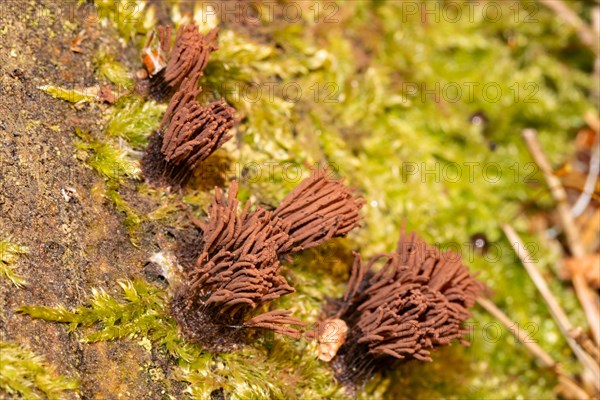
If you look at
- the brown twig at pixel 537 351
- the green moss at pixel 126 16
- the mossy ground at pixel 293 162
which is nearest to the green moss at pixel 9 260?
the mossy ground at pixel 293 162

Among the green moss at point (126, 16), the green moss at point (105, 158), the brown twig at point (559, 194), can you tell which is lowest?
the brown twig at point (559, 194)

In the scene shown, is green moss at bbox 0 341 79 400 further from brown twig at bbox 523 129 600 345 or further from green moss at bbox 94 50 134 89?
brown twig at bbox 523 129 600 345

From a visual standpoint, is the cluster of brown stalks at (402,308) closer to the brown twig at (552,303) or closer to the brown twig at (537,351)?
the brown twig at (537,351)

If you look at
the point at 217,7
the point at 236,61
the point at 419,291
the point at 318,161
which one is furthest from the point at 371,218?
the point at 217,7

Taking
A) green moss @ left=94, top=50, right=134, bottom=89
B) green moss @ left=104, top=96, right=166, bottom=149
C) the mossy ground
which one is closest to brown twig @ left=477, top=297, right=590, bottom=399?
the mossy ground

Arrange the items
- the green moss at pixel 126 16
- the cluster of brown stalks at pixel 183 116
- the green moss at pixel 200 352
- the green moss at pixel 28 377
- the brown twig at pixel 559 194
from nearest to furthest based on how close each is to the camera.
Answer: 1. the green moss at pixel 28 377
2. the green moss at pixel 200 352
3. the cluster of brown stalks at pixel 183 116
4. the green moss at pixel 126 16
5. the brown twig at pixel 559 194

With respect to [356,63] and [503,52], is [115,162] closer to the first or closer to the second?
[356,63]

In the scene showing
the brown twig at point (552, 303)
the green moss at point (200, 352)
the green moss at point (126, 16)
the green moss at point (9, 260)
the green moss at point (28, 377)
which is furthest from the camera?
the brown twig at point (552, 303)
